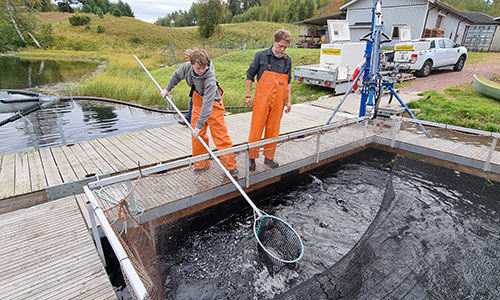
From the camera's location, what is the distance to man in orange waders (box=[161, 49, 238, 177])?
289 cm

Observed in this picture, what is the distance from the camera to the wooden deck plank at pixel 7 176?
10.0 ft

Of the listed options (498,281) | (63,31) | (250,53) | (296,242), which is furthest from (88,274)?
(63,31)

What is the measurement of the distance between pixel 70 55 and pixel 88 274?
31.4 m

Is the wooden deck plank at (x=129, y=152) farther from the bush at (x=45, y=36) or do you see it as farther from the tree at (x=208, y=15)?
the bush at (x=45, y=36)

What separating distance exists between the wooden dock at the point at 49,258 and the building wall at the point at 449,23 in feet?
61.4

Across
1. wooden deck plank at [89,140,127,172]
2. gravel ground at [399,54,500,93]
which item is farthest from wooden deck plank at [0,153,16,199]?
gravel ground at [399,54,500,93]

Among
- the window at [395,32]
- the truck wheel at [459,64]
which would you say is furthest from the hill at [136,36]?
the truck wheel at [459,64]

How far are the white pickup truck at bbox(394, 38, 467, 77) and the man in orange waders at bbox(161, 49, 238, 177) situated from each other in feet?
29.9

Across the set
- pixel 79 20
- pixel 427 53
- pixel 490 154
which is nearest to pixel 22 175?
pixel 490 154

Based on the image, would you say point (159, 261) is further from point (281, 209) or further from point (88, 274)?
point (281, 209)

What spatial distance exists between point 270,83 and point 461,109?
19.2 feet

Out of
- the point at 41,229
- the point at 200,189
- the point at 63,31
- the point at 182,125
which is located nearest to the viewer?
the point at 41,229

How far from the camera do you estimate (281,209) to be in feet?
Result: 12.0

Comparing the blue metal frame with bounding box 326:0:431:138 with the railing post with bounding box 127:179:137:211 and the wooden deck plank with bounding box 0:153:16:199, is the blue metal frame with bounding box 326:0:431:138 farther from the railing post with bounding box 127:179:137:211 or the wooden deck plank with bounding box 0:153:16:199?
the wooden deck plank with bounding box 0:153:16:199
